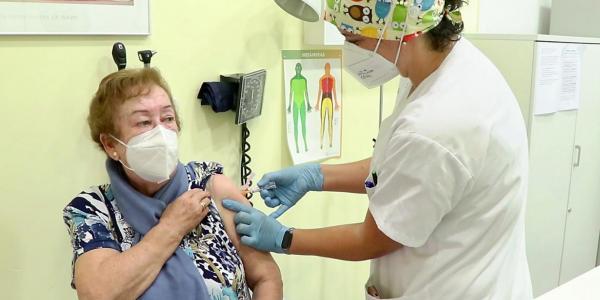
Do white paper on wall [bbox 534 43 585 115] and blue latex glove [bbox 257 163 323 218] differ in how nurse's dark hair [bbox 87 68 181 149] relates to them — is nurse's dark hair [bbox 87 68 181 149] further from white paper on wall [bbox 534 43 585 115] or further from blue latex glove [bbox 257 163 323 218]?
white paper on wall [bbox 534 43 585 115]

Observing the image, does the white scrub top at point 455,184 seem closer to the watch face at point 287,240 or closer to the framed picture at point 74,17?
the watch face at point 287,240

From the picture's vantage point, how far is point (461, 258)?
128cm

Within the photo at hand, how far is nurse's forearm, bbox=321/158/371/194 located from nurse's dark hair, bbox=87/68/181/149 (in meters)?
0.62

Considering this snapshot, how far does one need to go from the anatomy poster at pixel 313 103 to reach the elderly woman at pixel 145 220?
0.74m

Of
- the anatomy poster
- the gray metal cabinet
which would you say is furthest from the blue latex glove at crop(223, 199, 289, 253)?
the gray metal cabinet

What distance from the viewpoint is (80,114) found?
164 centimetres

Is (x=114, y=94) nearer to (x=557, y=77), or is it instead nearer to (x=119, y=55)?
(x=119, y=55)

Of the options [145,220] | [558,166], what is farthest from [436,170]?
[558,166]

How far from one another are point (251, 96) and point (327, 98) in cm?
47

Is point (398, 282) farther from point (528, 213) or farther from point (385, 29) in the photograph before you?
point (528, 213)

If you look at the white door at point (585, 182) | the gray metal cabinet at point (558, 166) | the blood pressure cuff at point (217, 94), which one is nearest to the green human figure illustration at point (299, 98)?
the blood pressure cuff at point (217, 94)

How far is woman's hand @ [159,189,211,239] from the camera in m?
1.42

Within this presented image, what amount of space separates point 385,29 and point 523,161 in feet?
1.47

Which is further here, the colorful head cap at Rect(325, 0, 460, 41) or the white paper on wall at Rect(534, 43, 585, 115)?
→ the white paper on wall at Rect(534, 43, 585, 115)
